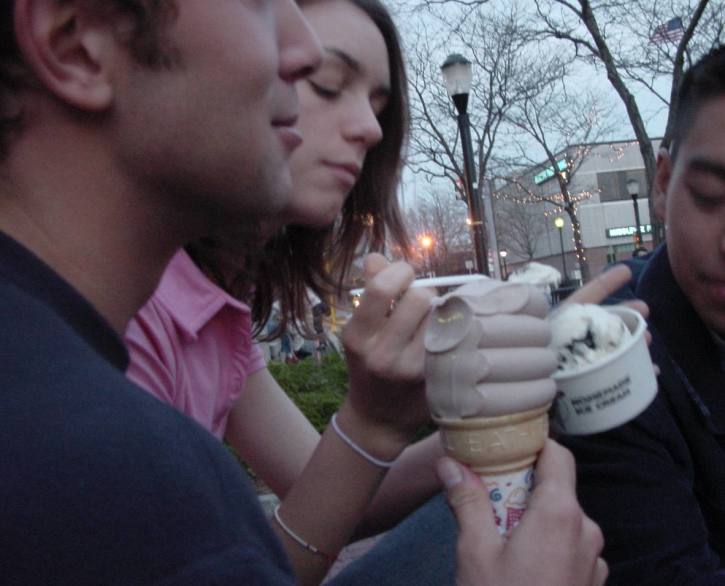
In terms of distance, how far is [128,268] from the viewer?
1.14 metres

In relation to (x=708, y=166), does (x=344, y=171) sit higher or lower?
higher

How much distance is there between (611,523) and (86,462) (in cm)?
141

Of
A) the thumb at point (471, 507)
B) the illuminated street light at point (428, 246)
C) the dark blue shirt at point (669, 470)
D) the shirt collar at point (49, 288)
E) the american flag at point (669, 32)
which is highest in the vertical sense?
the american flag at point (669, 32)

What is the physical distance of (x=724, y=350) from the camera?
2018 millimetres

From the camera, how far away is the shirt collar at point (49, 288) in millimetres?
875

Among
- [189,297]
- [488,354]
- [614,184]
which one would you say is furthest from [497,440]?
[614,184]

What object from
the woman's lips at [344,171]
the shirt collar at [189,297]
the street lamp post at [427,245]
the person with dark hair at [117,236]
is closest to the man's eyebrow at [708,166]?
the woman's lips at [344,171]

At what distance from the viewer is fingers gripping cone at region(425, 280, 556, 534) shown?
1.21 metres

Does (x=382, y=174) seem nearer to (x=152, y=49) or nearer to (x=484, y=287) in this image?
(x=484, y=287)

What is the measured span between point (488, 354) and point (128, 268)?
0.62 metres

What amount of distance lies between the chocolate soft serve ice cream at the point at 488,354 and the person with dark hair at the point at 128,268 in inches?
5.3

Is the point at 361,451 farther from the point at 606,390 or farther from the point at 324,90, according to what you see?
the point at 324,90

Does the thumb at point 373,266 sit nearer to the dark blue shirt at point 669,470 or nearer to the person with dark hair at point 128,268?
the person with dark hair at point 128,268

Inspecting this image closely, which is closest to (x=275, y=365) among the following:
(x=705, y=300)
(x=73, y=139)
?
(x=705, y=300)
